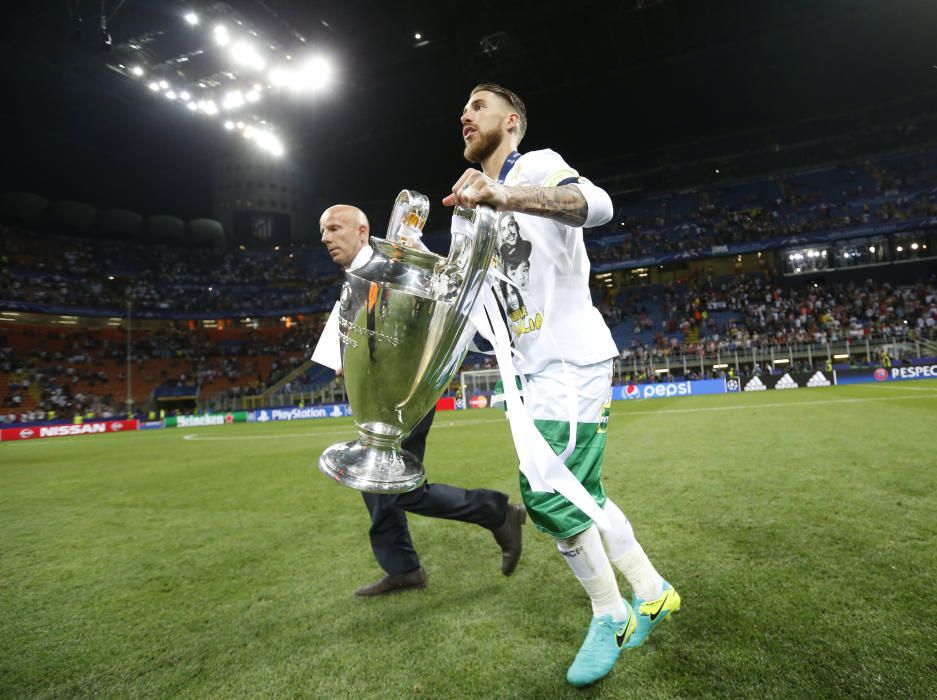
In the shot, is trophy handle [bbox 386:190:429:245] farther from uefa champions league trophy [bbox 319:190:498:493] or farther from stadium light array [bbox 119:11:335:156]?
stadium light array [bbox 119:11:335:156]

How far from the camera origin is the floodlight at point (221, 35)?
18094 millimetres

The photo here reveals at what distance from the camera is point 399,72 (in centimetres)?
2322

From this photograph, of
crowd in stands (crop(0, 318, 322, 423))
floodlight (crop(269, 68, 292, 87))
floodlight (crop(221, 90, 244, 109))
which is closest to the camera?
floodlight (crop(269, 68, 292, 87))

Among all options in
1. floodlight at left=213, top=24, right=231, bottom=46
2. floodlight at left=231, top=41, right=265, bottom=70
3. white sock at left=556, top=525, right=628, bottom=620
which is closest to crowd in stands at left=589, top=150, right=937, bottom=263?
floodlight at left=231, top=41, right=265, bottom=70

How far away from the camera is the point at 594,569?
178 centimetres

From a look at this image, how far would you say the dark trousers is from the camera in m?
2.62

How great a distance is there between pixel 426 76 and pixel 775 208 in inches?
1027

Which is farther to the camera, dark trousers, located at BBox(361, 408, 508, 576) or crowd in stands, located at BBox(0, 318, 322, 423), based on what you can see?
crowd in stands, located at BBox(0, 318, 322, 423)

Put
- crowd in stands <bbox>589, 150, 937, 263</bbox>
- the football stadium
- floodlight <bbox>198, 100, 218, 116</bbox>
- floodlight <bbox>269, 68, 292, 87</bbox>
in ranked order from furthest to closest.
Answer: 1. crowd in stands <bbox>589, 150, 937, 263</bbox>
2. floodlight <bbox>198, 100, 218, 116</bbox>
3. floodlight <bbox>269, 68, 292, 87</bbox>
4. the football stadium

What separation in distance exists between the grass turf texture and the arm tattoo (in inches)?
60.5

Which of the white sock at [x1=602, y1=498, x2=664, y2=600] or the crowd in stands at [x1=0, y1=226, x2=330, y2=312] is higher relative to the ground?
the crowd in stands at [x1=0, y1=226, x2=330, y2=312]

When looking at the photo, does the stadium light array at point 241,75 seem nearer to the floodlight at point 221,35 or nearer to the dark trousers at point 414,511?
the floodlight at point 221,35

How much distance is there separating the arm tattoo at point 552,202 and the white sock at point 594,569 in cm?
113

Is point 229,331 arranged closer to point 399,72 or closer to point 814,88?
point 399,72
